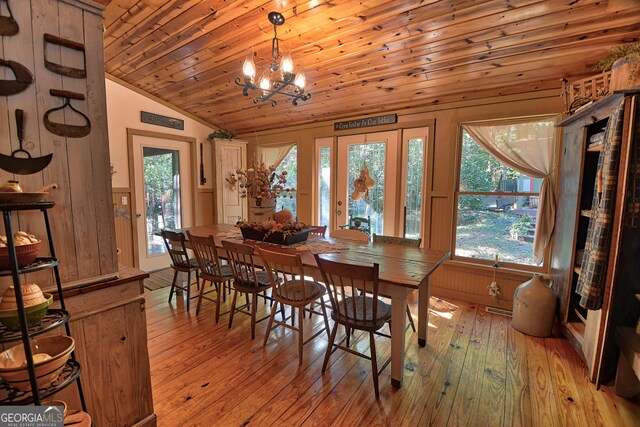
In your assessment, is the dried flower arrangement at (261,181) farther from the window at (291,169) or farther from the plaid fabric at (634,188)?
the plaid fabric at (634,188)

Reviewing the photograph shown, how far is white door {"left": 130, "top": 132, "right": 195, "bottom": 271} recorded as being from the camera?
429cm

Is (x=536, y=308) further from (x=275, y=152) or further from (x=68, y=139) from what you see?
(x=275, y=152)

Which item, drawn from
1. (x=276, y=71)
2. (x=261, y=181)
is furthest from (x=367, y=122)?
(x=276, y=71)

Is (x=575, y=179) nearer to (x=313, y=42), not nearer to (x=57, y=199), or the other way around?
(x=313, y=42)

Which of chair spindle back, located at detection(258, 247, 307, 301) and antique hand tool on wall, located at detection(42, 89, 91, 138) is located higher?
antique hand tool on wall, located at detection(42, 89, 91, 138)

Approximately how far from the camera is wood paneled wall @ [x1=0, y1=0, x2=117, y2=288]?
42.9 inches

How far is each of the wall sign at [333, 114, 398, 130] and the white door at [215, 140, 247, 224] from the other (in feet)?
6.34

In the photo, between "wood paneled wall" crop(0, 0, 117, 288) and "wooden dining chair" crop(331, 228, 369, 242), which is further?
"wooden dining chair" crop(331, 228, 369, 242)

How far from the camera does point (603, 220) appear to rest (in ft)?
5.84

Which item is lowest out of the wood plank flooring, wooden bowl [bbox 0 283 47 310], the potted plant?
the wood plank flooring

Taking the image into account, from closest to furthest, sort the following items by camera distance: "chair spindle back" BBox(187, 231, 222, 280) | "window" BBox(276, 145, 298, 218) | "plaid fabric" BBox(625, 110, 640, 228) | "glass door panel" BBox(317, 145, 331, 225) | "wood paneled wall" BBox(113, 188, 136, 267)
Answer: "plaid fabric" BBox(625, 110, 640, 228)
"chair spindle back" BBox(187, 231, 222, 280)
"wood paneled wall" BBox(113, 188, 136, 267)
"glass door panel" BBox(317, 145, 331, 225)
"window" BBox(276, 145, 298, 218)

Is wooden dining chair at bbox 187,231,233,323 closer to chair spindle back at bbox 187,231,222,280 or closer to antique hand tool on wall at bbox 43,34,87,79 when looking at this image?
chair spindle back at bbox 187,231,222,280

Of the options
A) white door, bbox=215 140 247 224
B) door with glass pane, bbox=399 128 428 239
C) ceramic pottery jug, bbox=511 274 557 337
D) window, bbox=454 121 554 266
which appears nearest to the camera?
ceramic pottery jug, bbox=511 274 557 337

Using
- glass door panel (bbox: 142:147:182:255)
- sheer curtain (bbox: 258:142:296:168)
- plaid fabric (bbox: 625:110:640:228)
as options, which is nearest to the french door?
sheer curtain (bbox: 258:142:296:168)
